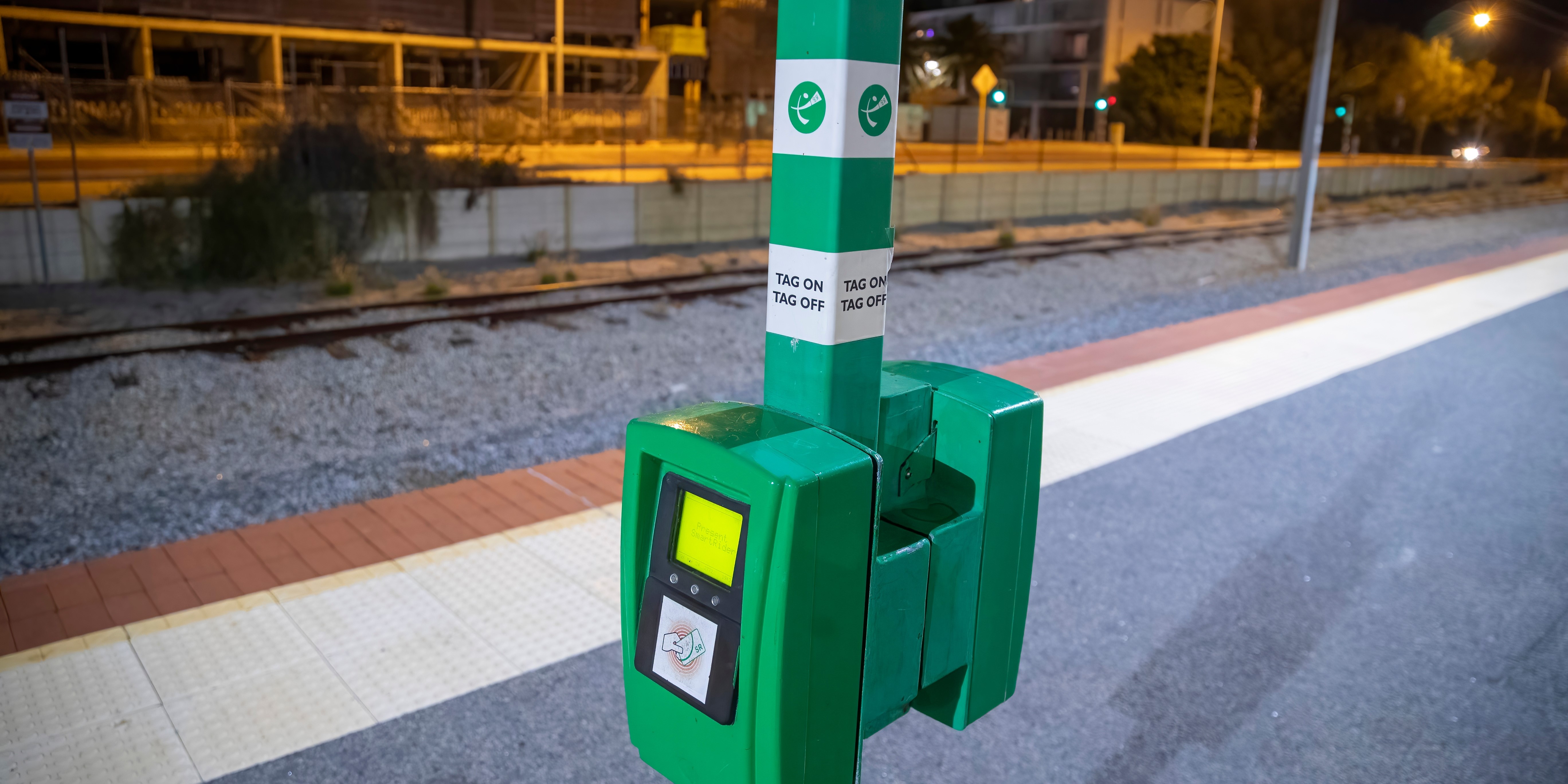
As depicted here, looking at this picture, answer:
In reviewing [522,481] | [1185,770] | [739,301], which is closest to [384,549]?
[522,481]

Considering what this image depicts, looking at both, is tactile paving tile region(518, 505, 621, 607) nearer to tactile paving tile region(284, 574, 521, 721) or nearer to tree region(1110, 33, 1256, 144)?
tactile paving tile region(284, 574, 521, 721)

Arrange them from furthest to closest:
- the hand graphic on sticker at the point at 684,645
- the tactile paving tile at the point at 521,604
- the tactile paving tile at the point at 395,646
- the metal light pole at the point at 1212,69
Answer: the metal light pole at the point at 1212,69, the tactile paving tile at the point at 521,604, the tactile paving tile at the point at 395,646, the hand graphic on sticker at the point at 684,645

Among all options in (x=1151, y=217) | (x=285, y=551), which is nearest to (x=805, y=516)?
(x=285, y=551)

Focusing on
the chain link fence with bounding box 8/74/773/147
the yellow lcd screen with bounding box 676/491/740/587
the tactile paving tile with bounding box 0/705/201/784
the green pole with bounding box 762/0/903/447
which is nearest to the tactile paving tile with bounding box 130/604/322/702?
the tactile paving tile with bounding box 0/705/201/784

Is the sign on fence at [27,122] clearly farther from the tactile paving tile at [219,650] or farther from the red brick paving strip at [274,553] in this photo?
the tactile paving tile at [219,650]

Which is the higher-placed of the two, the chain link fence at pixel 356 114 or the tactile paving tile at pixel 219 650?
the chain link fence at pixel 356 114

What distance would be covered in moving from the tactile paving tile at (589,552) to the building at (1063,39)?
196ft

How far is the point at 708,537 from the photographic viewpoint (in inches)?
83.5

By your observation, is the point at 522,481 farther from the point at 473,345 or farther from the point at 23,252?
the point at 23,252

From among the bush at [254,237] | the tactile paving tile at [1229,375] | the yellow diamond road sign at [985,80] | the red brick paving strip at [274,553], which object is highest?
the yellow diamond road sign at [985,80]

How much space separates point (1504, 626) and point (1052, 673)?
81.9 inches

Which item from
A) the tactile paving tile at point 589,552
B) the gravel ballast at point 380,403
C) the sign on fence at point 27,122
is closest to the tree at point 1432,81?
the gravel ballast at point 380,403

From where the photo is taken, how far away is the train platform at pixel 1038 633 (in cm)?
338

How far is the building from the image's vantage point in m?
65.5
